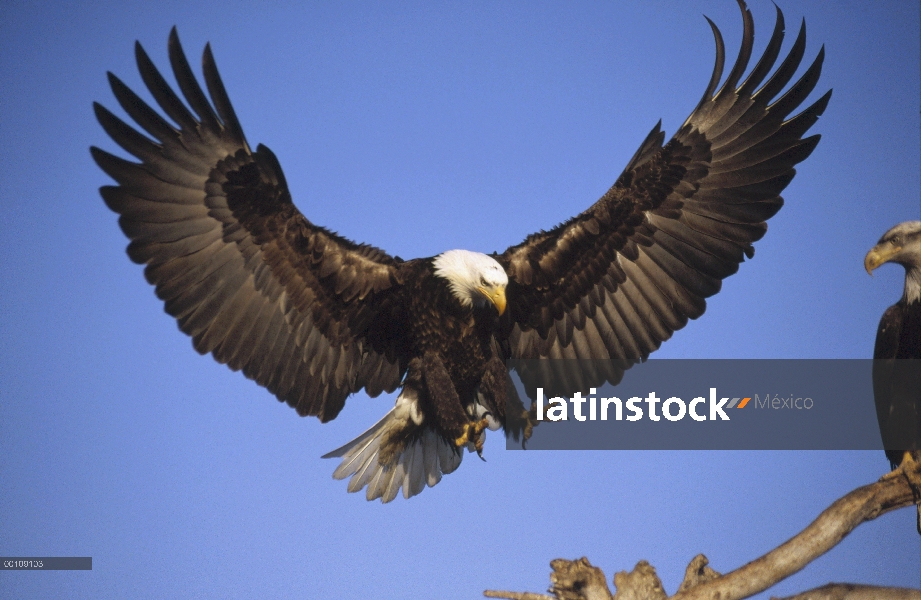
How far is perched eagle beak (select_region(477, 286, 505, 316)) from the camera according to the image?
3.90 m

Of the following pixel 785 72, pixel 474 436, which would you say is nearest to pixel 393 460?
pixel 474 436

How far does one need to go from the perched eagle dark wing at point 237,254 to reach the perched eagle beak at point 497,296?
52 cm

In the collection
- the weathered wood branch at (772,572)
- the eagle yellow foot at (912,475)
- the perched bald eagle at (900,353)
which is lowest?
the weathered wood branch at (772,572)

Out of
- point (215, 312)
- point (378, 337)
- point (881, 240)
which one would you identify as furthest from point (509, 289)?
point (881, 240)

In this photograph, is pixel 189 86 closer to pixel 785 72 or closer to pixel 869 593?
pixel 785 72

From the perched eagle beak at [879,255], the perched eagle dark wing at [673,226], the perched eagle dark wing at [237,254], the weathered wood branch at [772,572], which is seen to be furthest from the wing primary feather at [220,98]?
the perched eagle beak at [879,255]

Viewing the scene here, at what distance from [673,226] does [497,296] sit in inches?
44.7

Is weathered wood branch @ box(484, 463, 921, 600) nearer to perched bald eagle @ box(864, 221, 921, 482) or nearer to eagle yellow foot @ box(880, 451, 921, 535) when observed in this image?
eagle yellow foot @ box(880, 451, 921, 535)

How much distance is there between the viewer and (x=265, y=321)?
13.7ft

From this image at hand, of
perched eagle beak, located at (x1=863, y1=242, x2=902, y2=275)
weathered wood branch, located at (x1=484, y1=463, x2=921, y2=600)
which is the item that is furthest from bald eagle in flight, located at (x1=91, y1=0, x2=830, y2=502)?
weathered wood branch, located at (x1=484, y1=463, x2=921, y2=600)

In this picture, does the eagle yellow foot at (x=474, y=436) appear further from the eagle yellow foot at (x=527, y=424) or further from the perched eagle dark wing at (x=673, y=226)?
the perched eagle dark wing at (x=673, y=226)

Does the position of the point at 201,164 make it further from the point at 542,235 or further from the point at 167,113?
Answer: the point at 542,235

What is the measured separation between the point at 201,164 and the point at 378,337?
4.03 feet

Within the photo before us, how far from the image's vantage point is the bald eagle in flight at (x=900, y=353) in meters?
3.73
